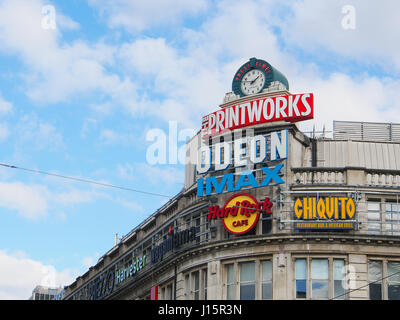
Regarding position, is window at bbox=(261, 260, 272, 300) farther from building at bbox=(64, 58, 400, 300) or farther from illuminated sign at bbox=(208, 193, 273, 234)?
illuminated sign at bbox=(208, 193, 273, 234)

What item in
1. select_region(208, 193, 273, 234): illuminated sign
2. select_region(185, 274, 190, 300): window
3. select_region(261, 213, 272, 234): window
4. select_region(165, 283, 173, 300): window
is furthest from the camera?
select_region(165, 283, 173, 300): window

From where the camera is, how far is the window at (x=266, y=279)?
51719mm

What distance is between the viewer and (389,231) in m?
51.7

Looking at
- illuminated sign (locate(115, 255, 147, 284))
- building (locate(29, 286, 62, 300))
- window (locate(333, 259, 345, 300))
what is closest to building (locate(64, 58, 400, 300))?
window (locate(333, 259, 345, 300))

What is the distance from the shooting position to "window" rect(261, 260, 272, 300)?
51.7 m

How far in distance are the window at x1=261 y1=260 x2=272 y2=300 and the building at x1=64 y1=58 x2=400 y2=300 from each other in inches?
2.4

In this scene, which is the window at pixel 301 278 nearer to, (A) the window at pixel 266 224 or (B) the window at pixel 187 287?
(A) the window at pixel 266 224

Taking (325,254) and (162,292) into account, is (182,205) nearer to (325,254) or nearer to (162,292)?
(162,292)

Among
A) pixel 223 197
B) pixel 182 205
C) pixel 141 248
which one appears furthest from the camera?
pixel 141 248

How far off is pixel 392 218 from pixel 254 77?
45.3 feet

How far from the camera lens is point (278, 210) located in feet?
174
